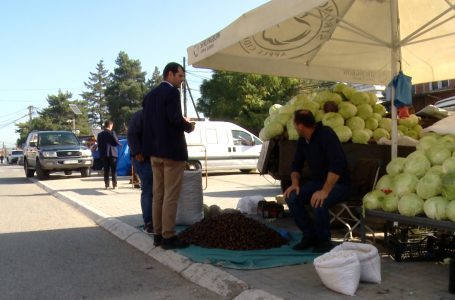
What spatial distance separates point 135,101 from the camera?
2980 inches

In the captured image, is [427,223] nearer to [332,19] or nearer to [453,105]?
[332,19]

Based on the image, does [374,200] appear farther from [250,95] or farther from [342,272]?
[250,95]

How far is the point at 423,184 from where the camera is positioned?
481 centimetres

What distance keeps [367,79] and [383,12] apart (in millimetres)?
1804

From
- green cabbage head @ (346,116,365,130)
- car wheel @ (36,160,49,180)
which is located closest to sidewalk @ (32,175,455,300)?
green cabbage head @ (346,116,365,130)

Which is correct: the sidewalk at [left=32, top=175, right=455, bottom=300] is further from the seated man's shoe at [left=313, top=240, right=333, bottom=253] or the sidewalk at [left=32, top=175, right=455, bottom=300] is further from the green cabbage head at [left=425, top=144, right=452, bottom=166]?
the green cabbage head at [left=425, top=144, right=452, bottom=166]

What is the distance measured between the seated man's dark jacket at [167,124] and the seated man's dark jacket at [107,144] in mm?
7848

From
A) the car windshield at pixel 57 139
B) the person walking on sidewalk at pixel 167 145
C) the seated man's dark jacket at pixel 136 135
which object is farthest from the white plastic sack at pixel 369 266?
the car windshield at pixel 57 139

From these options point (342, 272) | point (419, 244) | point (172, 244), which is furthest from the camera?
point (172, 244)

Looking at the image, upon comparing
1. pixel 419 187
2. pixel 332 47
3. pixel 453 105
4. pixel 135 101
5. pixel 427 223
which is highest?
pixel 135 101

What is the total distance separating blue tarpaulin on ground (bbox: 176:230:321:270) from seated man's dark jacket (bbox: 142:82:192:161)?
43.9 inches

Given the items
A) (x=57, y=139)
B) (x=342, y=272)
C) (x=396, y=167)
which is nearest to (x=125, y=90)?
(x=57, y=139)

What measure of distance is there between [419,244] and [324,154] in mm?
1369

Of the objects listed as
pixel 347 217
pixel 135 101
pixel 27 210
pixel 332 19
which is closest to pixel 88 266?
pixel 347 217
